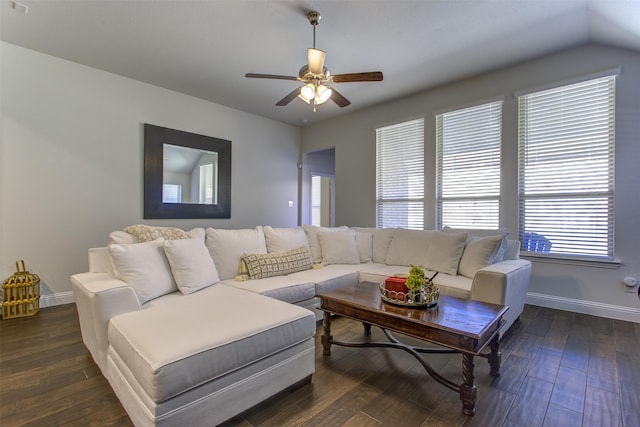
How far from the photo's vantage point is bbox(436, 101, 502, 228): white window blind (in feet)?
12.5

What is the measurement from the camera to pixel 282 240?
10.9 ft

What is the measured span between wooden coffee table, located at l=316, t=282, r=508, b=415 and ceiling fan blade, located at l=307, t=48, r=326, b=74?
1.91 meters

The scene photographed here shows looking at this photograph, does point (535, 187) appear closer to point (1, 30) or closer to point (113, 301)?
point (113, 301)

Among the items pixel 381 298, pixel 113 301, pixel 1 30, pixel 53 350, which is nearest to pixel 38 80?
pixel 1 30

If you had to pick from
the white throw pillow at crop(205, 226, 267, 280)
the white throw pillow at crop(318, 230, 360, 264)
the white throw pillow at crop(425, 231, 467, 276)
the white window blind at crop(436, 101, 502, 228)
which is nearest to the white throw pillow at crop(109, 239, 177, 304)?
the white throw pillow at crop(205, 226, 267, 280)

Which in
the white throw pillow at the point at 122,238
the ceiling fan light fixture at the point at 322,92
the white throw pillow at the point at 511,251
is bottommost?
the white throw pillow at the point at 511,251

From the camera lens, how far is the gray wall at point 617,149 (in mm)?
2924

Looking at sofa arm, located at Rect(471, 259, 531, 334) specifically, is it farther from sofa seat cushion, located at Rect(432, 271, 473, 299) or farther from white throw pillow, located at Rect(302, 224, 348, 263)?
white throw pillow, located at Rect(302, 224, 348, 263)

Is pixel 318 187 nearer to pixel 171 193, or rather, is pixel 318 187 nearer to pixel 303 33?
pixel 171 193

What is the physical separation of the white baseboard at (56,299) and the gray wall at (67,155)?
0.06 ft

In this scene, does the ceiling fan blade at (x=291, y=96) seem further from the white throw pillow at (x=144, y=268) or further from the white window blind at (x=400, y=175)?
the white window blind at (x=400, y=175)

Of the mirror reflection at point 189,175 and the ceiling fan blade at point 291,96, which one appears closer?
the ceiling fan blade at point 291,96

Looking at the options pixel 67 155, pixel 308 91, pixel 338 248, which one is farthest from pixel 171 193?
pixel 308 91

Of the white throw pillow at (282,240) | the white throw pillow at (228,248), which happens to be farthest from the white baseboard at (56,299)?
the white throw pillow at (282,240)
